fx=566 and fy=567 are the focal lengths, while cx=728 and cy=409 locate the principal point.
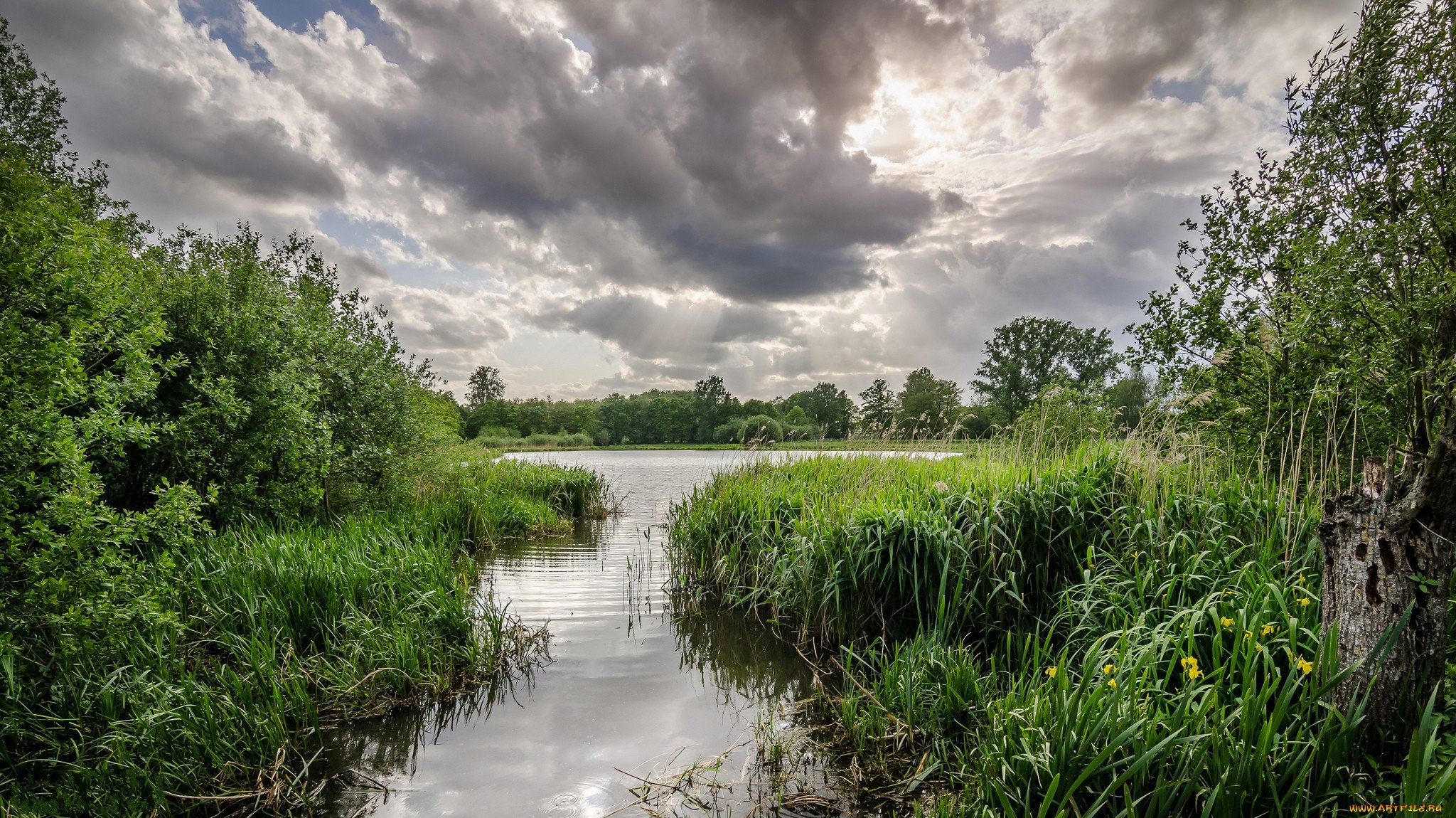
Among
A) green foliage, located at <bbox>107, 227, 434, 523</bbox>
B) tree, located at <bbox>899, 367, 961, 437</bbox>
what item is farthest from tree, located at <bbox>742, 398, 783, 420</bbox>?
green foliage, located at <bbox>107, 227, 434, 523</bbox>

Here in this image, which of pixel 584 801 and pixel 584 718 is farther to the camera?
pixel 584 718

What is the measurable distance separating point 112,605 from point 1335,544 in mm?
7641

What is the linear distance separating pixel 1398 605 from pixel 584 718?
5298 millimetres

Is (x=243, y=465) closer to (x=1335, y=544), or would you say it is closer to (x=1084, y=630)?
(x=1084, y=630)

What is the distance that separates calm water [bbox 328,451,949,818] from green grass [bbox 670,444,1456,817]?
74 centimetres

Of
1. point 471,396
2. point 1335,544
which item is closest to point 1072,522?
point 1335,544

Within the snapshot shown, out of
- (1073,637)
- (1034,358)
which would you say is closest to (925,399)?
(1034,358)

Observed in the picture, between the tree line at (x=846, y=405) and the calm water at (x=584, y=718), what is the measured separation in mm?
4088

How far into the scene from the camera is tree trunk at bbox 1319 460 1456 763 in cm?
263

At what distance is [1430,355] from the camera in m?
3.19

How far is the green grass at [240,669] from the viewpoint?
140 inches

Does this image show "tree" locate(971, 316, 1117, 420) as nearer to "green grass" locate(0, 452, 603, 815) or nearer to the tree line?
the tree line

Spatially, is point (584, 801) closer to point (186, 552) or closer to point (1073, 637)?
point (1073, 637)

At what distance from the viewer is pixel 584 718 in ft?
16.3
